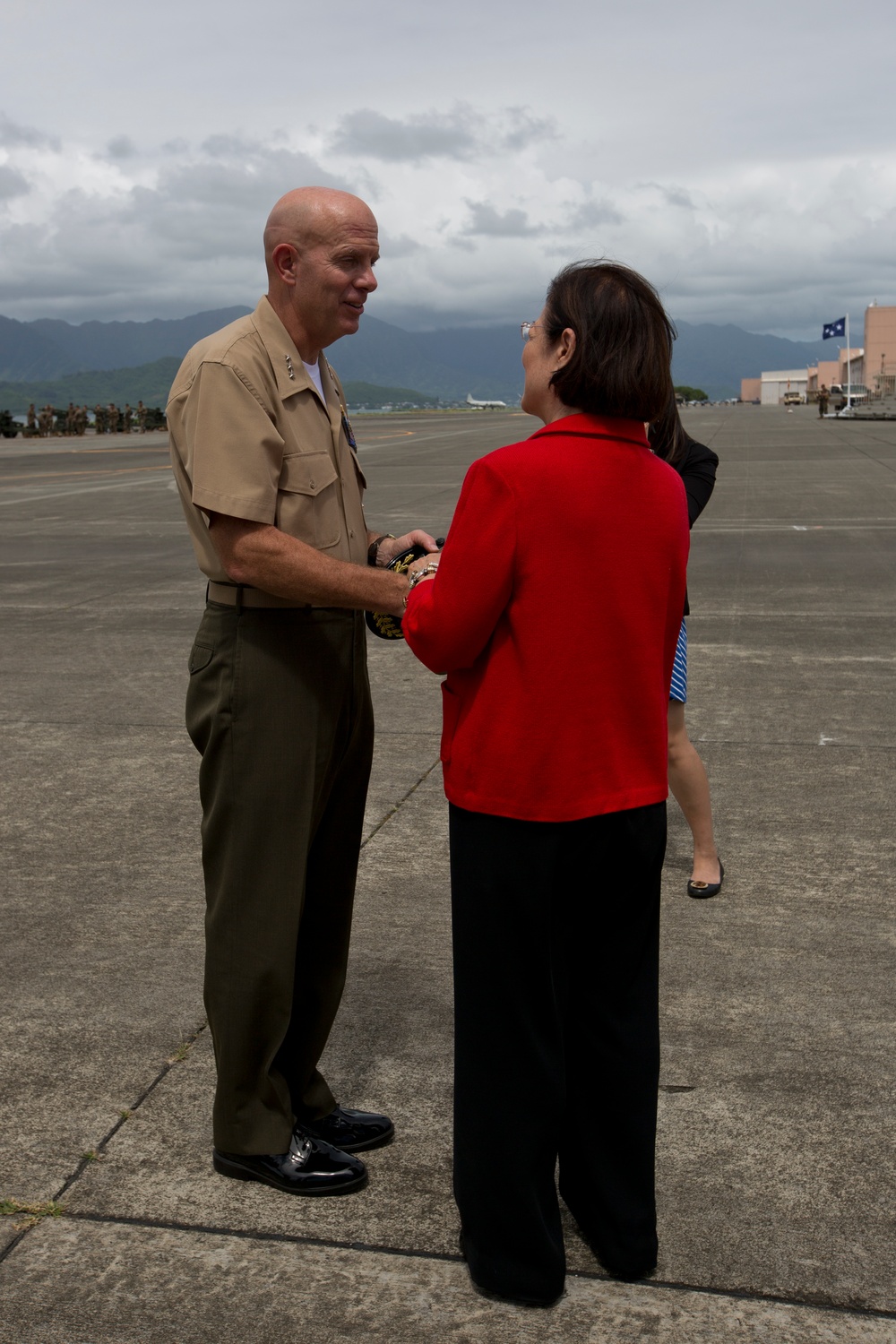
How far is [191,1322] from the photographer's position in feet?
7.85

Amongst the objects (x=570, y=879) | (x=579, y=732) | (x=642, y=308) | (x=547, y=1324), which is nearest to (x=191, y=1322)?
(x=547, y=1324)

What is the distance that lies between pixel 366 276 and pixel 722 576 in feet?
30.7

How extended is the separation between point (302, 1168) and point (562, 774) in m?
1.19

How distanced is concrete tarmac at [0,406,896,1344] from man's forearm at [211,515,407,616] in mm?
533

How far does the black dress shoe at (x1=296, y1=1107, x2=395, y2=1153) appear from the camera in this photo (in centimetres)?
301

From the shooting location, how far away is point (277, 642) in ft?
9.02

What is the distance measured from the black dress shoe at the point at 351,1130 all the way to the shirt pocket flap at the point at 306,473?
4.82ft

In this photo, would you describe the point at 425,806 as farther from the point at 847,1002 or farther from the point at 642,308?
the point at 642,308

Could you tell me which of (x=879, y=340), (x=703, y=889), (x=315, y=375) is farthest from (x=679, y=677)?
(x=879, y=340)

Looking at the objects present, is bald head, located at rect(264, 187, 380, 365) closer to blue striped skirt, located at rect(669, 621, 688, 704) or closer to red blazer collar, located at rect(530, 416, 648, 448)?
red blazer collar, located at rect(530, 416, 648, 448)

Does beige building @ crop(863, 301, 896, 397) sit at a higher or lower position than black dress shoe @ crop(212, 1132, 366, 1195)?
higher

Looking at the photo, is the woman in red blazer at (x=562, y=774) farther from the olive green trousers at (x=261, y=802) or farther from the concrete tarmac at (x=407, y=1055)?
the olive green trousers at (x=261, y=802)

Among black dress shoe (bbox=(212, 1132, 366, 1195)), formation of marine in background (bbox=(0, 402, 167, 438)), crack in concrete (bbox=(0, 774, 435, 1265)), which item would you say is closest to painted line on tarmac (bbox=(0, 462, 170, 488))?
formation of marine in background (bbox=(0, 402, 167, 438))

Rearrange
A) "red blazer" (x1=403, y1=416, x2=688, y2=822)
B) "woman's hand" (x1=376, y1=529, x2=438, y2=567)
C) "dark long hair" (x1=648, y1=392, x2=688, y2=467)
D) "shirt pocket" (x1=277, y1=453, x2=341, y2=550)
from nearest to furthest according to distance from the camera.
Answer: "red blazer" (x1=403, y1=416, x2=688, y2=822) < "shirt pocket" (x1=277, y1=453, x2=341, y2=550) < "woman's hand" (x1=376, y1=529, x2=438, y2=567) < "dark long hair" (x1=648, y1=392, x2=688, y2=467)
